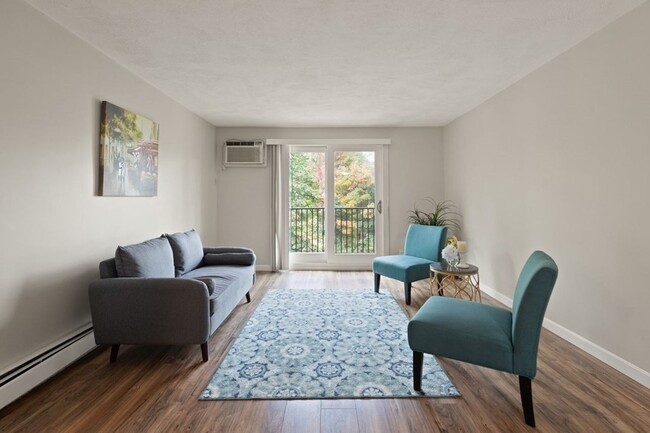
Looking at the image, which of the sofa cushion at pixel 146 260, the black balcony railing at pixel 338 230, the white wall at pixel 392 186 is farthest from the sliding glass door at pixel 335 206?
the sofa cushion at pixel 146 260

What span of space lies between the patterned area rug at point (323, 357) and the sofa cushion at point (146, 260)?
0.88m

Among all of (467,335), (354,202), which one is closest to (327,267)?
(354,202)

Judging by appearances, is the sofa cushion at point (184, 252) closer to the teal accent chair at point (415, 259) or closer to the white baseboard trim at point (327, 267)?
the white baseboard trim at point (327, 267)

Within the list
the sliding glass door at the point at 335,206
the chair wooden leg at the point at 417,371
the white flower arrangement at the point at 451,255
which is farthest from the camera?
the sliding glass door at the point at 335,206

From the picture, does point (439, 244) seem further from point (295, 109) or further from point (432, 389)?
point (295, 109)

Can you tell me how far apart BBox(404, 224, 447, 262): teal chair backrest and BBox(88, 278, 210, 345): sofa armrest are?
270 centimetres

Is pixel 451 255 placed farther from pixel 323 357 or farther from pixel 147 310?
pixel 147 310

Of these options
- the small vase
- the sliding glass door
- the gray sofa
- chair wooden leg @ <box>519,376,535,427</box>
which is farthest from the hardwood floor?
the sliding glass door

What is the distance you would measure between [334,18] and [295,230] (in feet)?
11.6

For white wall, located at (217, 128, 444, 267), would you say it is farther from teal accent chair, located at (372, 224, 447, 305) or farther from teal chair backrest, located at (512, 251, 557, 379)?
teal chair backrest, located at (512, 251, 557, 379)

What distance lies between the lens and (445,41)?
233 centimetres

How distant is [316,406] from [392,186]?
382cm

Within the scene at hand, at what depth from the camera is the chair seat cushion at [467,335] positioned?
1622mm

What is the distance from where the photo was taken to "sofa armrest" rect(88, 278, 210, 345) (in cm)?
211
